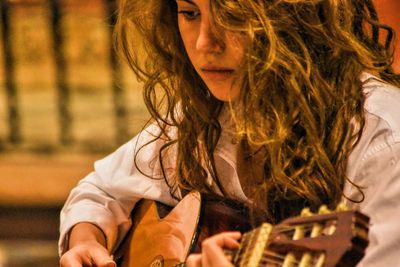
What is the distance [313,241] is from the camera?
1560 millimetres

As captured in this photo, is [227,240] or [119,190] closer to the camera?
[227,240]

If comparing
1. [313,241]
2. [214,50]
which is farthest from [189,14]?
[313,241]

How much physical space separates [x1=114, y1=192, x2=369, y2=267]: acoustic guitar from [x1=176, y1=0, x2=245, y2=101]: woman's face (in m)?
0.28

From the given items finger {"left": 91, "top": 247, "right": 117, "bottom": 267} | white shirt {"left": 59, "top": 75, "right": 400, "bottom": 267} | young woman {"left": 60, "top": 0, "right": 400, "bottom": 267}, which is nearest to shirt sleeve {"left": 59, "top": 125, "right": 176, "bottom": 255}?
white shirt {"left": 59, "top": 75, "right": 400, "bottom": 267}

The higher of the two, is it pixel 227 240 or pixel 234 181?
pixel 227 240

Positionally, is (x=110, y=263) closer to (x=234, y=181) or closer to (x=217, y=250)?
(x=234, y=181)

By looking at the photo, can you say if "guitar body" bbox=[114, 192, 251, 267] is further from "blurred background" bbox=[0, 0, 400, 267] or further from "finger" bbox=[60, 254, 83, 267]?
"blurred background" bbox=[0, 0, 400, 267]

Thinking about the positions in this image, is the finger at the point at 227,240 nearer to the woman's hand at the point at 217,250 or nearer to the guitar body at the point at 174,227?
the woman's hand at the point at 217,250

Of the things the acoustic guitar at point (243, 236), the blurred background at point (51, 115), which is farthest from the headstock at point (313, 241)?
the blurred background at point (51, 115)

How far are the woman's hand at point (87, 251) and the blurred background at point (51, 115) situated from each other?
2126mm

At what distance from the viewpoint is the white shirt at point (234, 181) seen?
1835mm

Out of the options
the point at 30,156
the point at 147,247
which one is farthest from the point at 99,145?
the point at 147,247

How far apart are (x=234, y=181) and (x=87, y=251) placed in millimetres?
444

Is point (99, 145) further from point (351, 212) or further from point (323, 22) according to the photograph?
point (351, 212)
